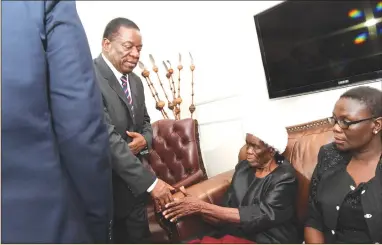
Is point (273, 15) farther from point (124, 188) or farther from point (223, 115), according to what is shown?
point (124, 188)

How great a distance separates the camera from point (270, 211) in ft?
4.14

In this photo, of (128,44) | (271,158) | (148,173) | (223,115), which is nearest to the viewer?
(148,173)

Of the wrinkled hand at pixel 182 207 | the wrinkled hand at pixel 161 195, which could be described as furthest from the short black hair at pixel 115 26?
the wrinkled hand at pixel 182 207

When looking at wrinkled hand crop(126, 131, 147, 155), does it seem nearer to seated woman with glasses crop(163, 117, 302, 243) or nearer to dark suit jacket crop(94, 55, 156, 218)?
dark suit jacket crop(94, 55, 156, 218)

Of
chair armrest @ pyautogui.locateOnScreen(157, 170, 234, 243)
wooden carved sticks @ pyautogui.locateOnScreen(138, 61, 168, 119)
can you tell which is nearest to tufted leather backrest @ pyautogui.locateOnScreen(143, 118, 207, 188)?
wooden carved sticks @ pyautogui.locateOnScreen(138, 61, 168, 119)

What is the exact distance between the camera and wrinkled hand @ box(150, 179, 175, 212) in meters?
1.19

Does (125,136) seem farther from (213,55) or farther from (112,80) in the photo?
(213,55)

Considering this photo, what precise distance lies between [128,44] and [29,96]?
84 centimetres

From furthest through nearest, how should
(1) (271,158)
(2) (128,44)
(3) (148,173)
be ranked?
(1) (271,158), (2) (128,44), (3) (148,173)

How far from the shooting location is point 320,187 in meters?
1.19

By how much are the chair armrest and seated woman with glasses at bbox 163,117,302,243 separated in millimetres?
34

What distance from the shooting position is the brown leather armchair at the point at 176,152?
193 centimetres

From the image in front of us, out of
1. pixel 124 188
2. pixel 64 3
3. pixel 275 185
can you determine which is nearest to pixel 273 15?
pixel 275 185

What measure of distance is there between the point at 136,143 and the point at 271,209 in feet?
2.04
